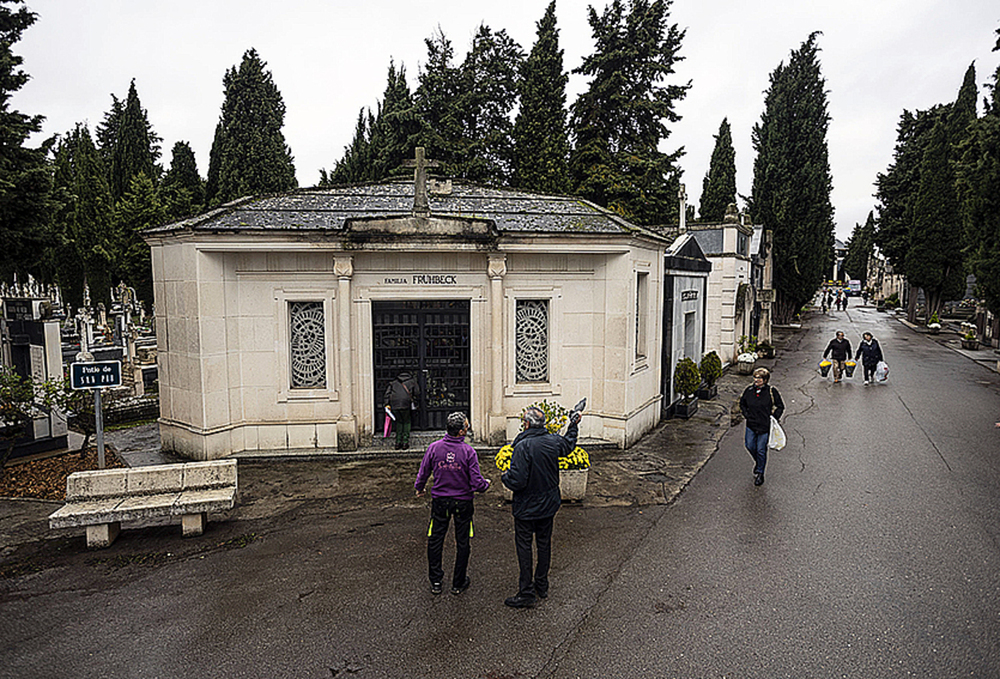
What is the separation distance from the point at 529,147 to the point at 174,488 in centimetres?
2484

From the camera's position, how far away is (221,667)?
4969 mm

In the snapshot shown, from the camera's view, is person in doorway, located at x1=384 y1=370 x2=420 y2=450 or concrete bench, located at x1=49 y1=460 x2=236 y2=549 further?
person in doorway, located at x1=384 y1=370 x2=420 y2=450

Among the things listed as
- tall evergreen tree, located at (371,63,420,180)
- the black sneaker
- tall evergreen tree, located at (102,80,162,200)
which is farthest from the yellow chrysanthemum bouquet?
tall evergreen tree, located at (102,80,162,200)

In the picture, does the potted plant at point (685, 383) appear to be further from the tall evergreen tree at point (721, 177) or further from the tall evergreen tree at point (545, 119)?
the tall evergreen tree at point (721, 177)

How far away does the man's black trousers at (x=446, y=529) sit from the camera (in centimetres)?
598

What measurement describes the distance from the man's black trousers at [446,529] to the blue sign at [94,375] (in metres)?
5.60

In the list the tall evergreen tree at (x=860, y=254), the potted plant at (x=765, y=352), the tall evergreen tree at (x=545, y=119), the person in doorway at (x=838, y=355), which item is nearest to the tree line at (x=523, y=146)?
the tall evergreen tree at (x=545, y=119)

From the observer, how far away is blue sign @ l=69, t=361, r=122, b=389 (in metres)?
8.62

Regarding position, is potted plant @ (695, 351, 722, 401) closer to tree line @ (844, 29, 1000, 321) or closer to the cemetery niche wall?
the cemetery niche wall

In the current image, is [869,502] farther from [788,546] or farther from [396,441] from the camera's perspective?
[396,441]

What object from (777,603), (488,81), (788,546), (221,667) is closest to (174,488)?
(221,667)

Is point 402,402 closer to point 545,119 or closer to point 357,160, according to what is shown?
point 545,119

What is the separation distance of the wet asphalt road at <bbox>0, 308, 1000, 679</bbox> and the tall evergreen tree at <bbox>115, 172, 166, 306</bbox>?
3284 cm

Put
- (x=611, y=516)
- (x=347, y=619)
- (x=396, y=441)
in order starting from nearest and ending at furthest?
1. (x=347, y=619)
2. (x=611, y=516)
3. (x=396, y=441)
